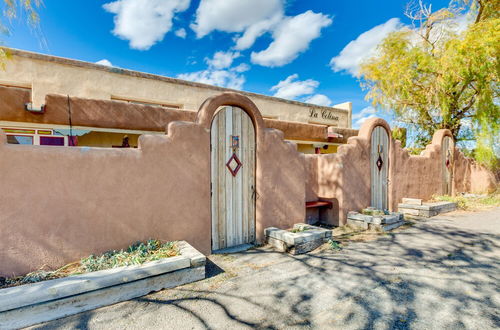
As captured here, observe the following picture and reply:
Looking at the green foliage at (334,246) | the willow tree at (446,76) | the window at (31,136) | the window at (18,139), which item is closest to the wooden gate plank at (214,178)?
the green foliage at (334,246)

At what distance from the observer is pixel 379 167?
8.33 metres

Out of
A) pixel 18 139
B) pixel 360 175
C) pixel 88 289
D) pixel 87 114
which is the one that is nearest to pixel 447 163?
pixel 360 175

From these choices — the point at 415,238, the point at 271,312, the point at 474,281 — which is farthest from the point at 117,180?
the point at 415,238

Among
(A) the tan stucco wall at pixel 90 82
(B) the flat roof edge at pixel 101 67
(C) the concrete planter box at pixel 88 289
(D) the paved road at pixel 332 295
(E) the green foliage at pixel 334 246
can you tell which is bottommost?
(D) the paved road at pixel 332 295

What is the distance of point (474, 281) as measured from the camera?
3.87m

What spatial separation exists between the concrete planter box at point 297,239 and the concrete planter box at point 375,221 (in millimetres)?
1819

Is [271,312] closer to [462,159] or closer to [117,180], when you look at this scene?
[117,180]

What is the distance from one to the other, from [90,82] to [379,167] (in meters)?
10.2

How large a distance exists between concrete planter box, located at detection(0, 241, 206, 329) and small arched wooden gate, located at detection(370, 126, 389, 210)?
6.32 metres

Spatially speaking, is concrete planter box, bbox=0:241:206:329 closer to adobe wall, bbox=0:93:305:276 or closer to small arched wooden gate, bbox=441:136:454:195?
adobe wall, bbox=0:93:305:276

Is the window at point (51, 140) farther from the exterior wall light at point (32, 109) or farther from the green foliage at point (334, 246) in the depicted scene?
the green foliage at point (334, 246)

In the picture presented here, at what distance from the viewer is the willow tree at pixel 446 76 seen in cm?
1048

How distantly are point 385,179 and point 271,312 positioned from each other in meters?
6.99

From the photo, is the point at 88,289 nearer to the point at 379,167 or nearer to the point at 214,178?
the point at 214,178
